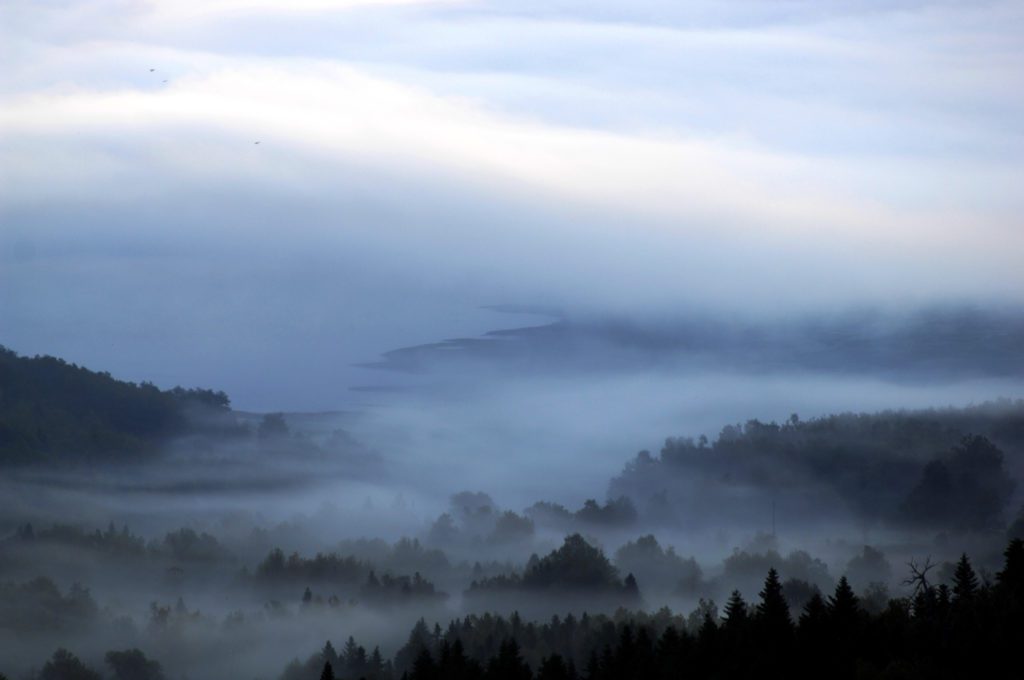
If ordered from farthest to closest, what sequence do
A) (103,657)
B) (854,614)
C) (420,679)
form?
(103,657) < (420,679) < (854,614)

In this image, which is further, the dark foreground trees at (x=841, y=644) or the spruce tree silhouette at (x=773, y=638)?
the spruce tree silhouette at (x=773, y=638)

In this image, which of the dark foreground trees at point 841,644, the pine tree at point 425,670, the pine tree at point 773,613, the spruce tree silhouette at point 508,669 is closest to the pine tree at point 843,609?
the dark foreground trees at point 841,644

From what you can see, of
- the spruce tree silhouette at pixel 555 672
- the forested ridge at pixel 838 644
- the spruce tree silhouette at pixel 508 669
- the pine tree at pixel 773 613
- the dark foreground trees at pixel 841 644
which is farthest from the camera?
the spruce tree silhouette at pixel 508 669

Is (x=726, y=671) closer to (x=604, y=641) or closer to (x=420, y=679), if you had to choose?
(x=420, y=679)

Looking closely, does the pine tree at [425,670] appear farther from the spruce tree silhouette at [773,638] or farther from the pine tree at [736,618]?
the spruce tree silhouette at [773,638]

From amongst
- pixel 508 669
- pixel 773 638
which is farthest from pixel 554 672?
pixel 773 638

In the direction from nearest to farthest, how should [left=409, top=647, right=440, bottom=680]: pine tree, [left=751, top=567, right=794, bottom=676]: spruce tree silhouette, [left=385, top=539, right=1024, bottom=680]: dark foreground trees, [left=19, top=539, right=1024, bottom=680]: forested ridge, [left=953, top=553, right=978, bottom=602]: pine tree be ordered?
1. [left=385, top=539, right=1024, bottom=680]: dark foreground trees
2. [left=19, top=539, right=1024, bottom=680]: forested ridge
3. [left=751, top=567, right=794, bottom=676]: spruce tree silhouette
4. [left=953, top=553, right=978, bottom=602]: pine tree
5. [left=409, top=647, right=440, bottom=680]: pine tree

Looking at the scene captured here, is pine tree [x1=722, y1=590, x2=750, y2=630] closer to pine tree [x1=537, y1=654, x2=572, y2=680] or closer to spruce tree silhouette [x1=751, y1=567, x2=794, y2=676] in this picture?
spruce tree silhouette [x1=751, y1=567, x2=794, y2=676]

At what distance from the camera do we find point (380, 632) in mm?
162625

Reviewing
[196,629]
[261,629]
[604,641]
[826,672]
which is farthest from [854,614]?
[196,629]

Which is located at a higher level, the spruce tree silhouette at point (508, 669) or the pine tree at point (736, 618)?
the pine tree at point (736, 618)

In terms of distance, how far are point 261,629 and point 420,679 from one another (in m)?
95.2

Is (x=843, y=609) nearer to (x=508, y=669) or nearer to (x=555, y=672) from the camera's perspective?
(x=555, y=672)

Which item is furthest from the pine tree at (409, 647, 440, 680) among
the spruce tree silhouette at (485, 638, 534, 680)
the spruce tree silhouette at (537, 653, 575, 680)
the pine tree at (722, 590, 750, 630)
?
the pine tree at (722, 590, 750, 630)
